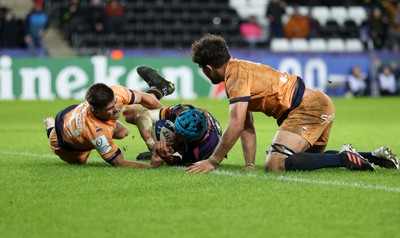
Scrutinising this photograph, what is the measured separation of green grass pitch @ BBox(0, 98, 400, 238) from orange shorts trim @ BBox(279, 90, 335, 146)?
42cm

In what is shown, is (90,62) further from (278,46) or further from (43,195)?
(43,195)

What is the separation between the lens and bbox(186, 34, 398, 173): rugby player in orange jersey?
819cm

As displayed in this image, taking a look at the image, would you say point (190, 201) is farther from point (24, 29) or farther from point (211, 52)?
point (24, 29)

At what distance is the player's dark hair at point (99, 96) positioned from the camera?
28.3 ft

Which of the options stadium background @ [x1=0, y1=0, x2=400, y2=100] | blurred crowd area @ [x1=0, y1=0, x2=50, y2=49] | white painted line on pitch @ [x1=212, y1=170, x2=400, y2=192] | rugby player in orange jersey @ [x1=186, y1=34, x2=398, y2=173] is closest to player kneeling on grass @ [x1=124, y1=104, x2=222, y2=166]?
rugby player in orange jersey @ [x1=186, y1=34, x2=398, y2=173]

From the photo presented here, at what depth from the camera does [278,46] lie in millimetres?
26938

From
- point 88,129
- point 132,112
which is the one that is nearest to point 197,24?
point 132,112

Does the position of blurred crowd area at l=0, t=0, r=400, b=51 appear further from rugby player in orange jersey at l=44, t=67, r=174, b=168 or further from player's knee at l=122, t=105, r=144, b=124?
rugby player in orange jersey at l=44, t=67, r=174, b=168

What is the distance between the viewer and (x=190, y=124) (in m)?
8.85

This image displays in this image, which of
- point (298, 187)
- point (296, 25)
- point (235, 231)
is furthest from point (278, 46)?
point (235, 231)

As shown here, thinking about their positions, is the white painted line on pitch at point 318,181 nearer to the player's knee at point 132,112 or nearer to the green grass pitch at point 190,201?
the green grass pitch at point 190,201

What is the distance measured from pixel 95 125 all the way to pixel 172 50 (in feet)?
52.8

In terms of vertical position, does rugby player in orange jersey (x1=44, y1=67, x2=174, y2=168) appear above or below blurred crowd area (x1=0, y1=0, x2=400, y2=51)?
above

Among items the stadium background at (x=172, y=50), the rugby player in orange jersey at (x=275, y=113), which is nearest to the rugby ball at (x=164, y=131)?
the rugby player in orange jersey at (x=275, y=113)
